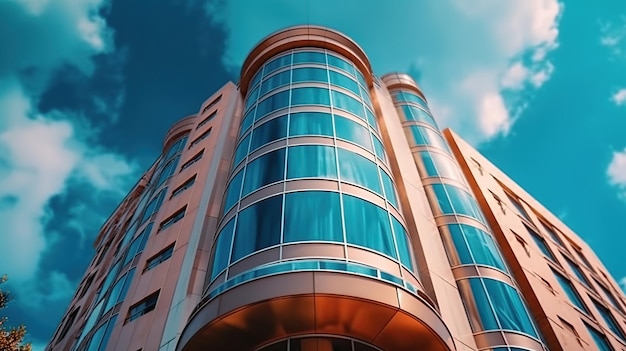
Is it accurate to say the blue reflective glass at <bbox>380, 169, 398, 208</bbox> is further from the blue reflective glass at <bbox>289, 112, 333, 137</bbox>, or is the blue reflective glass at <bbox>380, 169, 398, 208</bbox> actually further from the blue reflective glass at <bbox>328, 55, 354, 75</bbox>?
the blue reflective glass at <bbox>328, 55, 354, 75</bbox>

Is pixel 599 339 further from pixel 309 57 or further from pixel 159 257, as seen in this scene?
pixel 159 257

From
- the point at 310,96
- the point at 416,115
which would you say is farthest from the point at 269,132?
the point at 416,115

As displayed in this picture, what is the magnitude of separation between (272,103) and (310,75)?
8.47ft

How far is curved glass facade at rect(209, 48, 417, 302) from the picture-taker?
42.8ft

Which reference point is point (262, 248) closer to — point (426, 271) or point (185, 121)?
point (426, 271)

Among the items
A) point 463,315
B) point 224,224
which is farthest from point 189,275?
point 463,315

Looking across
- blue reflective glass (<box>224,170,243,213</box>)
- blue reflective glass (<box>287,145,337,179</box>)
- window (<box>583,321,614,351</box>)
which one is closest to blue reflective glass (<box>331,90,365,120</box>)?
blue reflective glass (<box>287,145,337,179</box>)

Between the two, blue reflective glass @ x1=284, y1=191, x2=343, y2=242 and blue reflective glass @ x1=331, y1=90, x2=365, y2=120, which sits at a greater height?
blue reflective glass @ x1=331, y1=90, x2=365, y2=120

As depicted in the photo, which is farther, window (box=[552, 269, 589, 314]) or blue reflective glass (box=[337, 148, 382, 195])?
window (box=[552, 269, 589, 314])

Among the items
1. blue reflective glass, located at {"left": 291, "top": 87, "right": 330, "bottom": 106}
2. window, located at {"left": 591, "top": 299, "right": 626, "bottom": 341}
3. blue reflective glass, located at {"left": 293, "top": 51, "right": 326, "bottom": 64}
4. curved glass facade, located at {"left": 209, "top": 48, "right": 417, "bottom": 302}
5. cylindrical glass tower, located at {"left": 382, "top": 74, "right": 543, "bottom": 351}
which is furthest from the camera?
window, located at {"left": 591, "top": 299, "right": 626, "bottom": 341}

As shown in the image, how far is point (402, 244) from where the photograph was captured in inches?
572

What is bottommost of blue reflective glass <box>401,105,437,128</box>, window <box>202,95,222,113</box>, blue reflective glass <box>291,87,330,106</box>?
blue reflective glass <box>291,87,330,106</box>

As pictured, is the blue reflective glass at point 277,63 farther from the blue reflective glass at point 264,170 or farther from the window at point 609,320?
the window at point 609,320

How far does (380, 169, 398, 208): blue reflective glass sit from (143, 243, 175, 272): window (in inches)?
361
